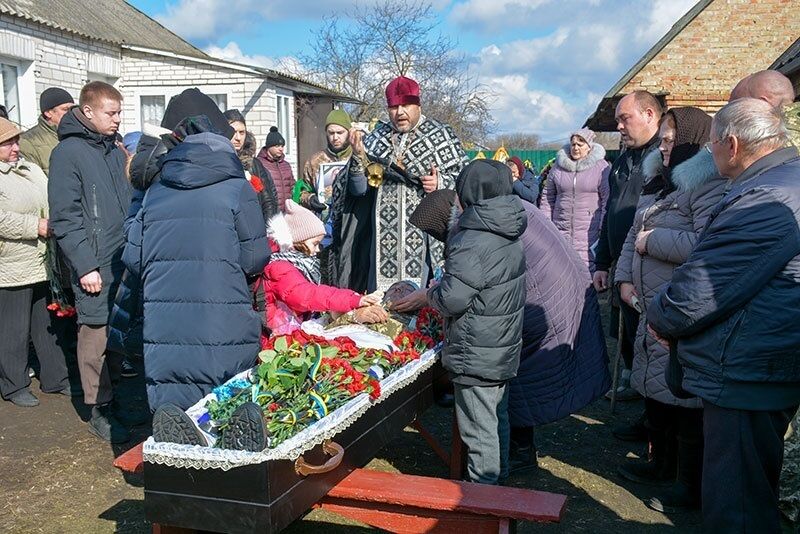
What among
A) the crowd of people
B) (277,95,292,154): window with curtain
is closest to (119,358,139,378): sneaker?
the crowd of people

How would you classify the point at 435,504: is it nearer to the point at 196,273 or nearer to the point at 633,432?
the point at 196,273

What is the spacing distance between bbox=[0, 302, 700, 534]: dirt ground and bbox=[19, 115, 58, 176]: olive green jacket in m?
1.86

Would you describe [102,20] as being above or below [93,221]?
above

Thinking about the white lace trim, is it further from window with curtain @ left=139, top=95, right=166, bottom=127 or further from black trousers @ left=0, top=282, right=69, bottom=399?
window with curtain @ left=139, top=95, right=166, bottom=127

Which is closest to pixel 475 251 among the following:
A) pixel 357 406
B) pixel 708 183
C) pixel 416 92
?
pixel 357 406

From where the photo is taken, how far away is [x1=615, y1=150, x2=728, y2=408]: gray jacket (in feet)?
11.7

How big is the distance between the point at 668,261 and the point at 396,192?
210cm

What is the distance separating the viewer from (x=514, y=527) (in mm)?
3020

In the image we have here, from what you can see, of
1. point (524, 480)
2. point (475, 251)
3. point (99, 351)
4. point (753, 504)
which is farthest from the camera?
point (99, 351)

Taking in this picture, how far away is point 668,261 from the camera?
3.77 meters

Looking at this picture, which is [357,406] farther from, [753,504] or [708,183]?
[708,183]

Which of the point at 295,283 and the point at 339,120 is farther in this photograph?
the point at 339,120

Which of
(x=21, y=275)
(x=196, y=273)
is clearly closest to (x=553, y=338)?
(x=196, y=273)

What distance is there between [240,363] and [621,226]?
9.87ft
